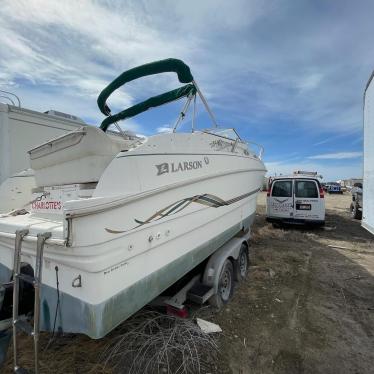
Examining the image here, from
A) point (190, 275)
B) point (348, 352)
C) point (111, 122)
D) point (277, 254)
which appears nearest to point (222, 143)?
point (111, 122)

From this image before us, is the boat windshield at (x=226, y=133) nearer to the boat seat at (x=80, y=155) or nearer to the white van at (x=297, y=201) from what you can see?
the boat seat at (x=80, y=155)

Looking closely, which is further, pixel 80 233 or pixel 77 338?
pixel 77 338

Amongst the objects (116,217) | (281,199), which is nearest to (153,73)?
(116,217)

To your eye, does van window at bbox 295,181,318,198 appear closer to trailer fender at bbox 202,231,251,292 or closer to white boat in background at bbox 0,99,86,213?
trailer fender at bbox 202,231,251,292

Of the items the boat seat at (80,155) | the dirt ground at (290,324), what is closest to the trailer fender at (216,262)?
the dirt ground at (290,324)

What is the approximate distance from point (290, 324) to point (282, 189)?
6190mm

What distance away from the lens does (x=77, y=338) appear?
9.09ft

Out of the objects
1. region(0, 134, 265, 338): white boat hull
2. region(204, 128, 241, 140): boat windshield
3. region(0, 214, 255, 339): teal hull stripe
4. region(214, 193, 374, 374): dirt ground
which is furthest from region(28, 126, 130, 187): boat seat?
region(214, 193, 374, 374): dirt ground

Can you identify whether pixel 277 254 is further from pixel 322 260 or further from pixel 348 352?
pixel 348 352

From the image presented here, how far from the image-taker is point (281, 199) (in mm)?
8828

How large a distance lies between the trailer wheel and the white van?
5345 mm

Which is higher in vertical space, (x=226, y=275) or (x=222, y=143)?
(x=222, y=143)

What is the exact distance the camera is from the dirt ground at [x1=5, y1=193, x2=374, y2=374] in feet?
8.25

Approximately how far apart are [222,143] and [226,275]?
6.21 feet
